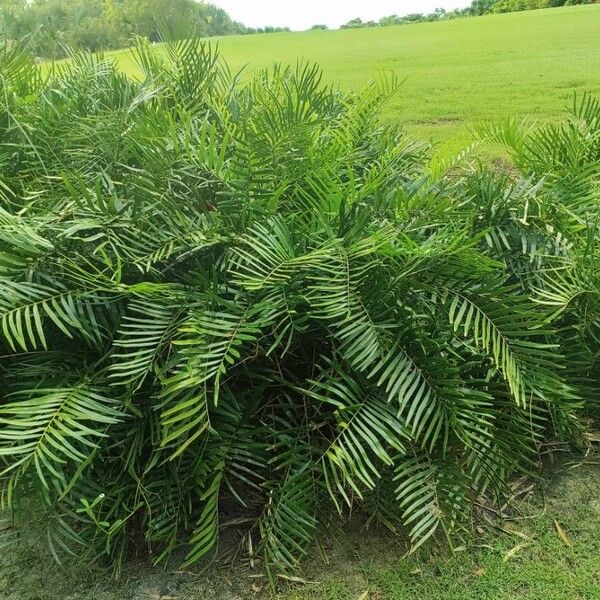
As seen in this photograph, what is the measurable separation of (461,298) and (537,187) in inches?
16.3

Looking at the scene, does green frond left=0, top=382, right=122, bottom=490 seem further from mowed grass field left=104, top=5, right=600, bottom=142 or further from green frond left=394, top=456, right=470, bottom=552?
mowed grass field left=104, top=5, right=600, bottom=142

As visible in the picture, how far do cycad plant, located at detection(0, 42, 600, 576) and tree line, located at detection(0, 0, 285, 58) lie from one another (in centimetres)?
70

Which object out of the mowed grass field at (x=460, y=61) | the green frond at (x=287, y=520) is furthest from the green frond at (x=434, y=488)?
the mowed grass field at (x=460, y=61)

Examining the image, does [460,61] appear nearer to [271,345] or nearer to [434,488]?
[271,345]

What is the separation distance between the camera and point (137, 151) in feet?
5.47

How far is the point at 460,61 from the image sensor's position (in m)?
5.59

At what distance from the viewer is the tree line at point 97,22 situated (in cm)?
217

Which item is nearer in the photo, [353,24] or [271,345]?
[271,345]

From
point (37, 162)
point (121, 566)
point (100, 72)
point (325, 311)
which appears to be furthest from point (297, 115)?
point (121, 566)

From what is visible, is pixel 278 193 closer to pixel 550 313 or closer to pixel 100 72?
pixel 550 313

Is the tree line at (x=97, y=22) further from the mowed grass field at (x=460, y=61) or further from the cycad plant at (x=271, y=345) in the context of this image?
the cycad plant at (x=271, y=345)

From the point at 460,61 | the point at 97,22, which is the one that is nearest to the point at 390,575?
the point at 97,22

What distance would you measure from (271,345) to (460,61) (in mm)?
4866

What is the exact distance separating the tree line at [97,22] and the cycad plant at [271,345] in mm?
700
